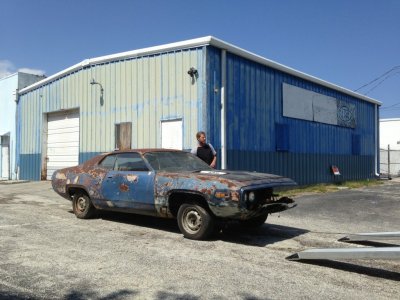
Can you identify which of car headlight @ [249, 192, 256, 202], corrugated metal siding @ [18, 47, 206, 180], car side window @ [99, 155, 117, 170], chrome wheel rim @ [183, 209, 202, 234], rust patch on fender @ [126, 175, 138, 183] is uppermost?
corrugated metal siding @ [18, 47, 206, 180]

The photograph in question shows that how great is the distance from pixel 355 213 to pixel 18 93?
15344 millimetres

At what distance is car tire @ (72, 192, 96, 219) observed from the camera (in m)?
8.29

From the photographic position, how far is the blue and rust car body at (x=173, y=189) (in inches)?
240

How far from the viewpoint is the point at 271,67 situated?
14828 millimetres

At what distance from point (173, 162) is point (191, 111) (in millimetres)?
4900

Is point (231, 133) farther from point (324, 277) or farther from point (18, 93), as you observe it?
point (18, 93)

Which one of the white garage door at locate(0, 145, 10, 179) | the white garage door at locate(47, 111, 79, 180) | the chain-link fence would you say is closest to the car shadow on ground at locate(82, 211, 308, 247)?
→ the white garage door at locate(47, 111, 79, 180)

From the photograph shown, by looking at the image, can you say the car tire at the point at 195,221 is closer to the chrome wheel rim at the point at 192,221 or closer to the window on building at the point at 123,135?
the chrome wheel rim at the point at 192,221

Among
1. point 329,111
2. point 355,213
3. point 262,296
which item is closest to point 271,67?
point 329,111

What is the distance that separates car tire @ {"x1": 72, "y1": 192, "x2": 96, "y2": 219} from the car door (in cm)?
65

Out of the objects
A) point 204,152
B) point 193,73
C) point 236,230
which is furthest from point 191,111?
point 236,230

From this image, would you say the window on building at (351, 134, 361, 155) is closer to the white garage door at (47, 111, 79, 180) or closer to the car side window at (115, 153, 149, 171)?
the white garage door at (47, 111, 79, 180)

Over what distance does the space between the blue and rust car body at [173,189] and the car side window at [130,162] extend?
3 cm

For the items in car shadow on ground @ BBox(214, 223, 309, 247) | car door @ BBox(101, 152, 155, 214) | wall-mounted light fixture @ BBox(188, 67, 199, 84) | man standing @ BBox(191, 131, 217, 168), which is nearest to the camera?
car shadow on ground @ BBox(214, 223, 309, 247)
